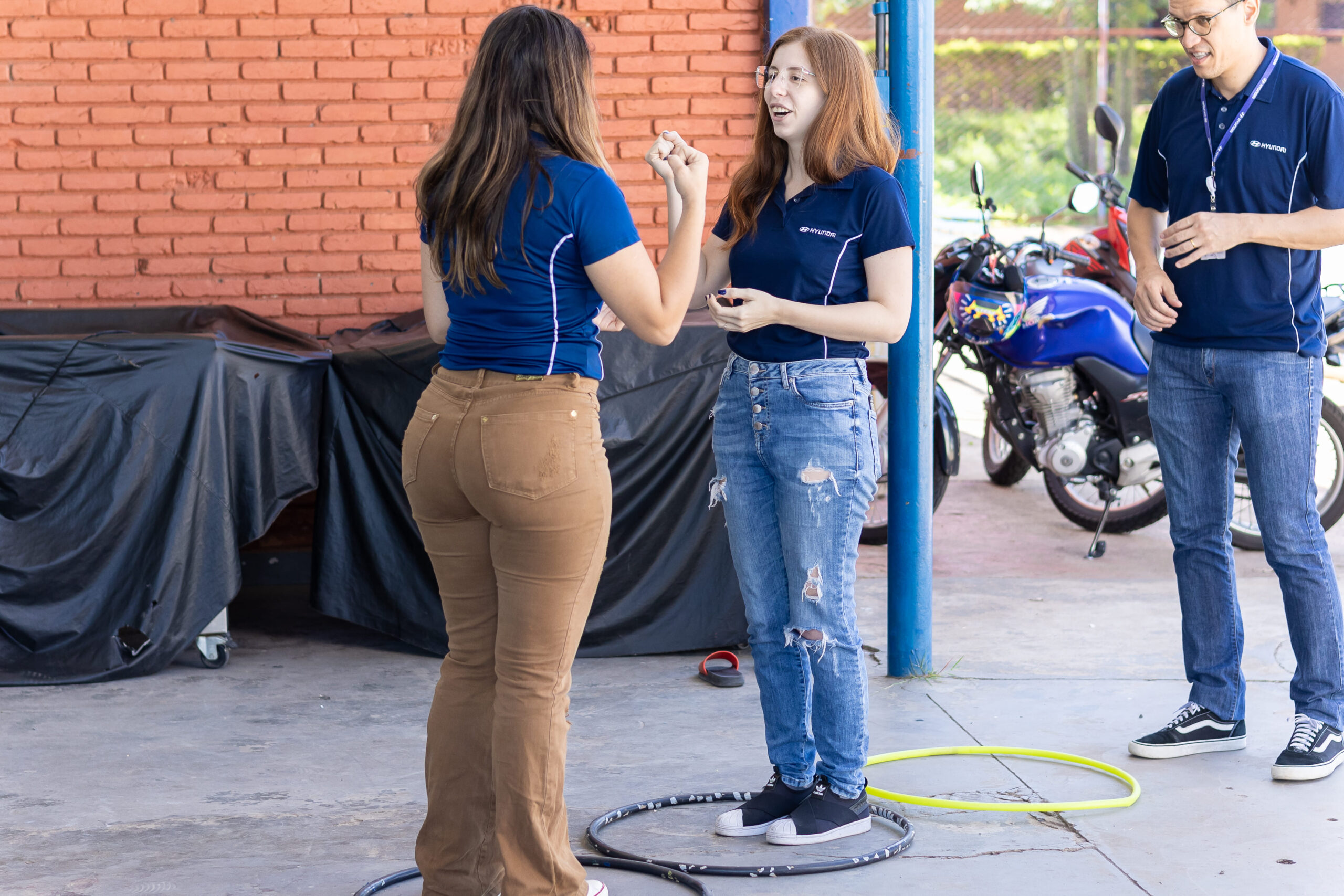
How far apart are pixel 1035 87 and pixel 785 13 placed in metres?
15.7

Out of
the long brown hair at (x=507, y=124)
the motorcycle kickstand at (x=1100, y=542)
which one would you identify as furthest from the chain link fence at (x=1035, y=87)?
the long brown hair at (x=507, y=124)

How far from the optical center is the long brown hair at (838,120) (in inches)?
120

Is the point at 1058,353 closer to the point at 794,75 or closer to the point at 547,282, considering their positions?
the point at 794,75

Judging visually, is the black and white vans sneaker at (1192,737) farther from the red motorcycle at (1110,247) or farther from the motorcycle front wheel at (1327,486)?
the red motorcycle at (1110,247)

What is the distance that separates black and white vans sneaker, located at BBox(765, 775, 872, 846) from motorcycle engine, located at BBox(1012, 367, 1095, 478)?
10.9ft

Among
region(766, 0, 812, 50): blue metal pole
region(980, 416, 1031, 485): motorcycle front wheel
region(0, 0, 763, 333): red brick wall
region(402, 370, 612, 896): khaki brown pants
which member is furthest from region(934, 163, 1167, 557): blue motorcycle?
region(402, 370, 612, 896): khaki brown pants

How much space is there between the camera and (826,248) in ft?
10.1

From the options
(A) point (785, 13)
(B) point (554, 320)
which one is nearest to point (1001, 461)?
(A) point (785, 13)

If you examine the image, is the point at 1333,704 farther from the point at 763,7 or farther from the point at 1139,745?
the point at 763,7

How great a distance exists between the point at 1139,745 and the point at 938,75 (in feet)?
56.2

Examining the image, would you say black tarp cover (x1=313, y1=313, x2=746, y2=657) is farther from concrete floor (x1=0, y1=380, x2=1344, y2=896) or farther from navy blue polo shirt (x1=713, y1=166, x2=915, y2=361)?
navy blue polo shirt (x1=713, y1=166, x2=915, y2=361)

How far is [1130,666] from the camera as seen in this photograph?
183 inches

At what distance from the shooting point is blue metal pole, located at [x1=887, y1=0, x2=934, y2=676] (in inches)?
167

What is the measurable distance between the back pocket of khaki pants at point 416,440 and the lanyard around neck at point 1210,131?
216cm
